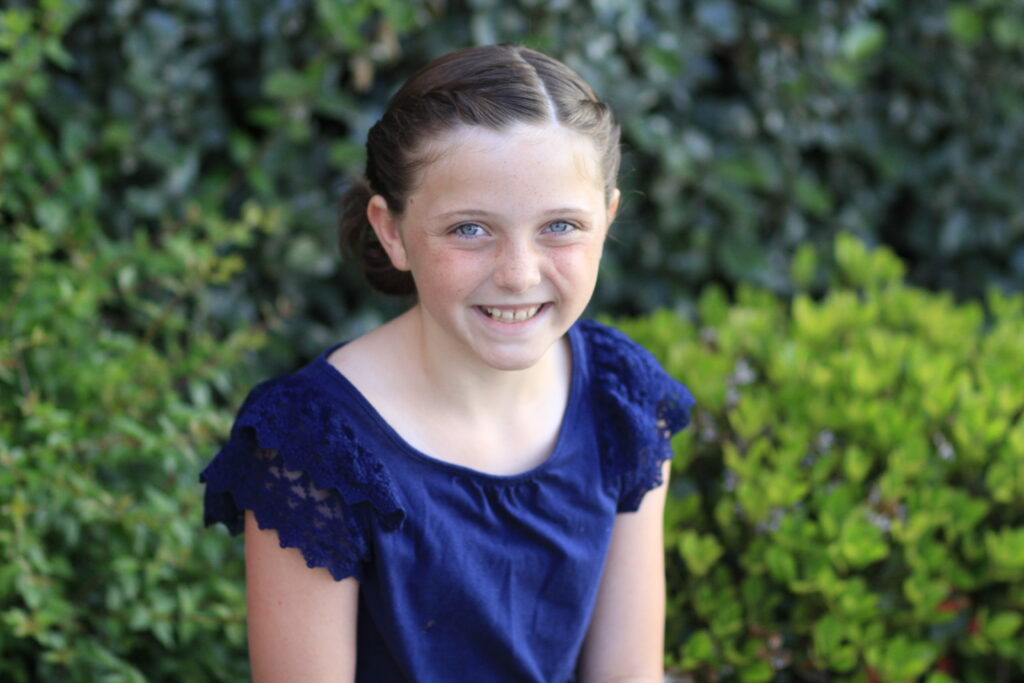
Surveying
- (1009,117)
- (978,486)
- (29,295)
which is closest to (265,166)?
(29,295)

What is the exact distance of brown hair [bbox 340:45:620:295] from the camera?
1596 mm

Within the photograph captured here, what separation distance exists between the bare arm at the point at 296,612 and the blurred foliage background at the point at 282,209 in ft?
1.61

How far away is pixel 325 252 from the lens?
312 cm

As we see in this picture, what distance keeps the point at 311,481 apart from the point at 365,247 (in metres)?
0.49

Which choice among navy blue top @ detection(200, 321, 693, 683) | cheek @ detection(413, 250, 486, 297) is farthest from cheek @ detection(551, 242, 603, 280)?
navy blue top @ detection(200, 321, 693, 683)

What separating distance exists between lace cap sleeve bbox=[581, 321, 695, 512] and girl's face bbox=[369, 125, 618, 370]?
0.97 feet

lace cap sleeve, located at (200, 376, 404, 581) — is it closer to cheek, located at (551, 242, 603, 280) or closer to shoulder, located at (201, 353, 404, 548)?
shoulder, located at (201, 353, 404, 548)

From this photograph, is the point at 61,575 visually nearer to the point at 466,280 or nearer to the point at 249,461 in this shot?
the point at 249,461

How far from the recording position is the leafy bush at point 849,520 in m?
2.23

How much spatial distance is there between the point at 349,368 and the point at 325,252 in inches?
53.9

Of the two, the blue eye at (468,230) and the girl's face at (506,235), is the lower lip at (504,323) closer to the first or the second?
the girl's face at (506,235)

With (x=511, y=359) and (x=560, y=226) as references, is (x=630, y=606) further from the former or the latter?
(x=560, y=226)

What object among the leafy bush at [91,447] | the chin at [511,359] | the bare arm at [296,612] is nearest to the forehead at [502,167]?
the chin at [511,359]

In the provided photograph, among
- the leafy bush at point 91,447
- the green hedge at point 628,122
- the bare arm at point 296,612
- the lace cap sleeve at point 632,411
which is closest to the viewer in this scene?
the bare arm at point 296,612
